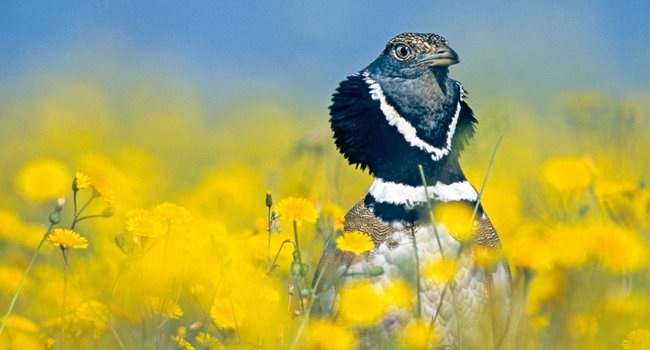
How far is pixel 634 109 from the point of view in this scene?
16.8 feet

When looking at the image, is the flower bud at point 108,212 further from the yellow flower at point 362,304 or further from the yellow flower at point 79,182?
the yellow flower at point 362,304

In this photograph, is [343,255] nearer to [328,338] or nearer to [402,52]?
[328,338]

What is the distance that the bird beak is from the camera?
11.8ft

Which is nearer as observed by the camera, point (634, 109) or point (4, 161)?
point (634, 109)

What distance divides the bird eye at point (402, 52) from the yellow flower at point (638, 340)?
1.24m

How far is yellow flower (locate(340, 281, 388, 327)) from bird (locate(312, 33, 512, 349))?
0.28ft

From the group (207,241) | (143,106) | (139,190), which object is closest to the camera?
(207,241)

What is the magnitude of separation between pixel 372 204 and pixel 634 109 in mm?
2129

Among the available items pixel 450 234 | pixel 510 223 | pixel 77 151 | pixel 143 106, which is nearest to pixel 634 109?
pixel 510 223

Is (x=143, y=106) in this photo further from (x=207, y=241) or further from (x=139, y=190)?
(x=207, y=241)

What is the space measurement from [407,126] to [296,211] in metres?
0.70

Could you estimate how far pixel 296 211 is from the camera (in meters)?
3.09

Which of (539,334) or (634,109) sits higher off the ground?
(634,109)

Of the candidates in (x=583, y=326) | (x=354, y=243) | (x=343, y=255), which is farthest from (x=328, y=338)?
(x=583, y=326)
